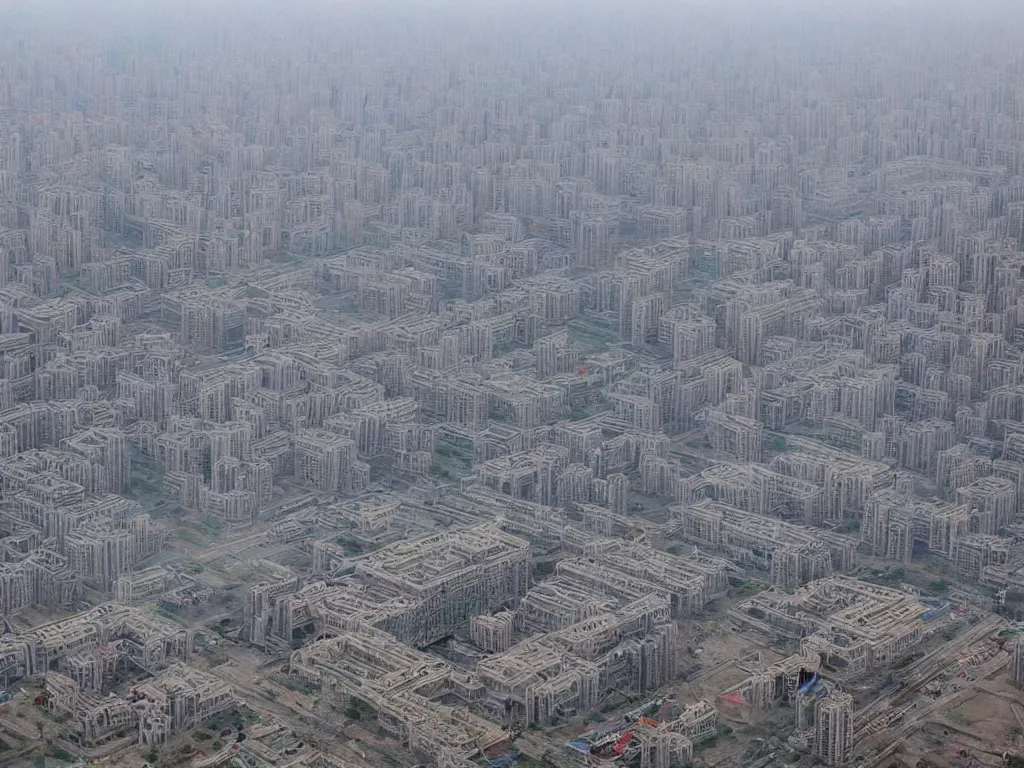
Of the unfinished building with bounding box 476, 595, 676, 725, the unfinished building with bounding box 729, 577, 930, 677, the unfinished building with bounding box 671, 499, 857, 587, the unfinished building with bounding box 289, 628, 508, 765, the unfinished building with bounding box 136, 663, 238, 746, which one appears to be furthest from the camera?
the unfinished building with bounding box 671, 499, 857, 587

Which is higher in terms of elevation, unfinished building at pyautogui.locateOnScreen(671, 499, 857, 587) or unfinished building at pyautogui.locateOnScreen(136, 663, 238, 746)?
unfinished building at pyautogui.locateOnScreen(136, 663, 238, 746)

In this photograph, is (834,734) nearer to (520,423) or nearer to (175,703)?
(175,703)

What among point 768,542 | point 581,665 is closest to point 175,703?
point 581,665

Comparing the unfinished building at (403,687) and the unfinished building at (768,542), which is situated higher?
the unfinished building at (403,687)

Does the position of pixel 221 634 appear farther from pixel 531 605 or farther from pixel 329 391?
pixel 329 391

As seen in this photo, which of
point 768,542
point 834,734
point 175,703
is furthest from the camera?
point 768,542

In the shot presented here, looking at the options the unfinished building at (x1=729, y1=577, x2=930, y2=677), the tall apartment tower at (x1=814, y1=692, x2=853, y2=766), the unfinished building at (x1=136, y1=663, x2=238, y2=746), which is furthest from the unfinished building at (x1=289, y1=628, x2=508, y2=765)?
the unfinished building at (x1=729, y1=577, x2=930, y2=677)

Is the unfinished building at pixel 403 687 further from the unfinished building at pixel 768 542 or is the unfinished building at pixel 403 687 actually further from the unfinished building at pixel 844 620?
the unfinished building at pixel 768 542

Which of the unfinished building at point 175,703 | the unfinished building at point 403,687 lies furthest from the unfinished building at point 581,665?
the unfinished building at point 175,703

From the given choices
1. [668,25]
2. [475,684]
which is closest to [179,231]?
[475,684]

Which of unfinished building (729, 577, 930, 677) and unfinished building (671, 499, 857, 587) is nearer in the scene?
unfinished building (729, 577, 930, 677)

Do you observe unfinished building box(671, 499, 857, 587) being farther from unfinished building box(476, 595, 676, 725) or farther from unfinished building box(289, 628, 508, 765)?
unfinished building box(289, 628, 508, 765)
